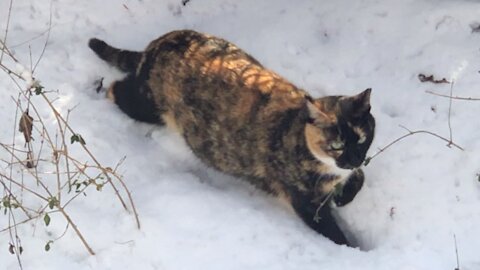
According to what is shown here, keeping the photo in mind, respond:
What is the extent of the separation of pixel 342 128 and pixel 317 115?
175 millimetres

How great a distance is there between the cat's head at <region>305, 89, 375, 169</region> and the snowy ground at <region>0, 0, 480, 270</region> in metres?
0.53

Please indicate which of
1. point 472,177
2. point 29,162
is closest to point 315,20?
point 472,177

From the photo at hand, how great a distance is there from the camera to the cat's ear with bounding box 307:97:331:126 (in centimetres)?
463

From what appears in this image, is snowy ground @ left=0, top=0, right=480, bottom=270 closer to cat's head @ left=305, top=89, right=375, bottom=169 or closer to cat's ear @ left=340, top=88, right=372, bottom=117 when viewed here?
cat's head @ left=305, top=89, right=375, bottom=169

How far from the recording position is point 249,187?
545 centimetres

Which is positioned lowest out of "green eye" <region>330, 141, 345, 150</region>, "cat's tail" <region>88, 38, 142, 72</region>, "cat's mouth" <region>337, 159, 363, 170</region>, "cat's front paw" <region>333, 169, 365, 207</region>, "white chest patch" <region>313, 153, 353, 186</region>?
"cat's front paw" <region>333, 169, 365, 207</region>

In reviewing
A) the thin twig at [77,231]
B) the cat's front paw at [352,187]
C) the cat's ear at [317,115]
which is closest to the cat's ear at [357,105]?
the cat's ear at [317,115]

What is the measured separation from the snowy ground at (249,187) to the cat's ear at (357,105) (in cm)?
73

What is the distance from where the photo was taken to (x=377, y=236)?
4.95 metres

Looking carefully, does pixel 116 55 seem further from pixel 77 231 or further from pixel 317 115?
pixel 317 115

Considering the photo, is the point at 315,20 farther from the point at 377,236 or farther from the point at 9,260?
the point at 9,260

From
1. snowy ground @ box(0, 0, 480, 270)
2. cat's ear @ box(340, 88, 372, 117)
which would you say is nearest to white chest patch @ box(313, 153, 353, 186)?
snowy ground @ box(0, 0, 480, 270)

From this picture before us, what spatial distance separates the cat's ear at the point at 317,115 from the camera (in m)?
4.63

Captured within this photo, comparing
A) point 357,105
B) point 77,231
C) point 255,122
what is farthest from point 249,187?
point 77,231
